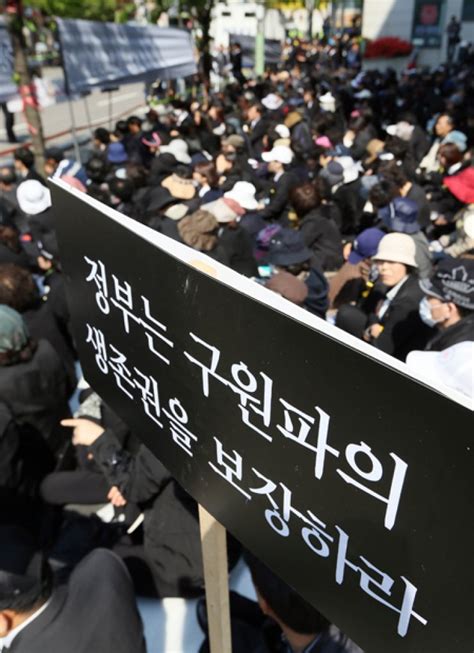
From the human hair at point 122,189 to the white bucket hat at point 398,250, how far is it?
3203 mm

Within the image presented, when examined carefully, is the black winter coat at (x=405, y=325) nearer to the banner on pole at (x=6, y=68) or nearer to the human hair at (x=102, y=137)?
the banner on pole at (x=6, y=68)

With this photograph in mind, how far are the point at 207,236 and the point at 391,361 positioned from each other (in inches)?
120

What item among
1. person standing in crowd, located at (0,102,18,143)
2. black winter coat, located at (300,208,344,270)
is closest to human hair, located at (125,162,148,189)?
black winter coat, located at (300,208,344,270)

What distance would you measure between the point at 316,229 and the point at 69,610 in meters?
3.75

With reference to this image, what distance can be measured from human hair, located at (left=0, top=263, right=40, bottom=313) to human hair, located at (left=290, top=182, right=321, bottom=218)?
2.56m

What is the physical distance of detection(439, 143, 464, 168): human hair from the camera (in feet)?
20.5

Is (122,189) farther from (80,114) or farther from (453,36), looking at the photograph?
(453,36)

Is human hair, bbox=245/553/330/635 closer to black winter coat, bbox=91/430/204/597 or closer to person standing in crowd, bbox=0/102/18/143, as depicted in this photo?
black winter coat, bbox=91/430/204/597

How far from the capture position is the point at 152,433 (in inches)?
60.0

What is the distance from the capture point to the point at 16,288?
125 inches

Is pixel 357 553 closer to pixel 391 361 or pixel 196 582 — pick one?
pixel 391 361

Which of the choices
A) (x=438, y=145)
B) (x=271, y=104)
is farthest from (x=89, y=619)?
(x=271, y=104)

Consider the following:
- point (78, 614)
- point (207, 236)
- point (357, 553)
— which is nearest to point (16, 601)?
point (78, 614)

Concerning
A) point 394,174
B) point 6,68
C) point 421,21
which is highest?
point 421,21
